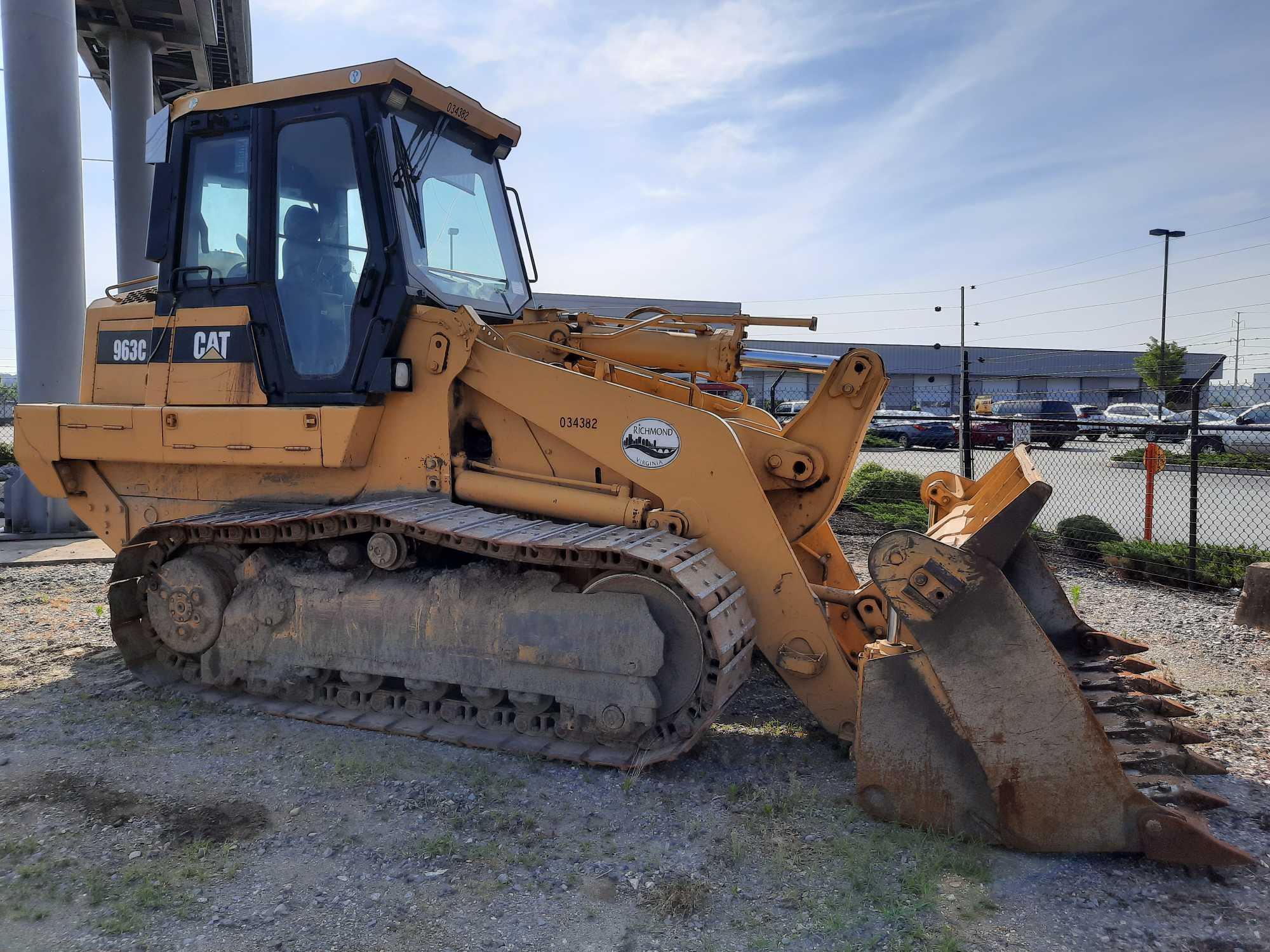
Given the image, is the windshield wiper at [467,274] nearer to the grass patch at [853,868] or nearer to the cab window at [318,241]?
the cab window at [318,241]

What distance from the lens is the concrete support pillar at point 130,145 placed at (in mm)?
14039

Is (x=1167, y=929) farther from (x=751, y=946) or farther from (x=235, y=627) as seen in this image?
(x=235, y=627)

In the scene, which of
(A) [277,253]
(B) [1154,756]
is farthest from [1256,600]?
(A) [277,253]

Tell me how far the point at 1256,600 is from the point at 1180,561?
1499mm

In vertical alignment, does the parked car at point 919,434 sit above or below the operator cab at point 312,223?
below

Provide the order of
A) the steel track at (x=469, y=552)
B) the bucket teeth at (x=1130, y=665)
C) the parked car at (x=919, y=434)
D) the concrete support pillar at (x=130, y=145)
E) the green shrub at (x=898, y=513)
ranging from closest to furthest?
the steel track at (x=469, y=552), the bucket teeth at (x=1130, y=665), the green shrub at (x=898, y=513), the concrete support pillar at (x=130, y=145), the parked car at (x=919, y=434)

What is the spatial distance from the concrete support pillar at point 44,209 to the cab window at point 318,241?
285 inches

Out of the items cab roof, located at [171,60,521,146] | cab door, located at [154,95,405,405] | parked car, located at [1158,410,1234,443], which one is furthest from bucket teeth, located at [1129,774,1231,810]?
parked car, located at [1158,410,1234,443]

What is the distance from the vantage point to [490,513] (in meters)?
4.83

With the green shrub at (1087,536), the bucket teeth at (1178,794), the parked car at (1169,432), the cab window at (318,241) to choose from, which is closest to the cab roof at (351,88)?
the cab window at (318,241)

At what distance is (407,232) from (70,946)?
3652mm

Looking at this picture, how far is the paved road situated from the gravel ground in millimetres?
7121

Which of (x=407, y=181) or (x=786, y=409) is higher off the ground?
(x=407, y=181)

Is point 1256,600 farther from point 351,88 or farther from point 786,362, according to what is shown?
point 351,88
